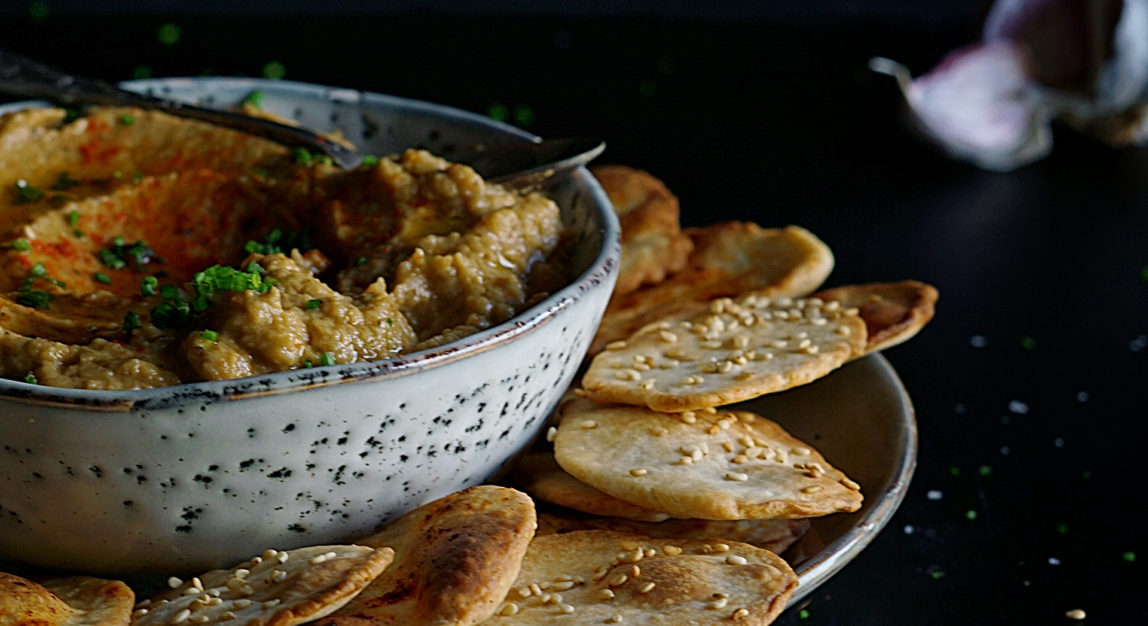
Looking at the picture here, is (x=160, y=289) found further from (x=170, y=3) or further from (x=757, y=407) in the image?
(x=170, y=3)

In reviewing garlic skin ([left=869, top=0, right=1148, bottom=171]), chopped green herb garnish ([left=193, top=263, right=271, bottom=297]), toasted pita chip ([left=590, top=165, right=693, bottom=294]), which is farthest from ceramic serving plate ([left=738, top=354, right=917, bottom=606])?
garlic skin ([left=869, top=0, right=1148, bottom=171])

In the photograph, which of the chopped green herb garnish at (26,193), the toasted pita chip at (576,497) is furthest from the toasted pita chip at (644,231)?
the chopped green herb garnish at (26,193)

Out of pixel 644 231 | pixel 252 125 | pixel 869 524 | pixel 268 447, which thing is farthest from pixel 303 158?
pixel 869 524

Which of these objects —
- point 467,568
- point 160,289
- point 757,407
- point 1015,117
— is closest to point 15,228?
point 160,289

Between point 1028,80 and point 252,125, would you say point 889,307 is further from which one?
point 1028,80

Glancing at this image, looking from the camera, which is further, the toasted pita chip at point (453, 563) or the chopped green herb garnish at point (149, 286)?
the chopped green herb garnish at point (149, 286)

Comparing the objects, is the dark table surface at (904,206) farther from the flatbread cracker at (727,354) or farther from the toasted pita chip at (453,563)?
the toasted pita chip at (453,563)
